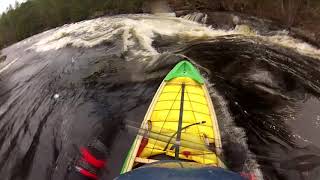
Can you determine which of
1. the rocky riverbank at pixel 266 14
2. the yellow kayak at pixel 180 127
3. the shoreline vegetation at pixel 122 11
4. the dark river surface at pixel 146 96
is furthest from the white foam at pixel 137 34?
the yellow kayak at pixel 180 127

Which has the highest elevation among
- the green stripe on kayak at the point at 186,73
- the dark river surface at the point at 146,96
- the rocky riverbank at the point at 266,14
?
the rocky riverbank at the point at 266,14

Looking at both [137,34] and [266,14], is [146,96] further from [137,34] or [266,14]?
[266,14]

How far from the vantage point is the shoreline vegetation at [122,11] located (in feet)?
42.9

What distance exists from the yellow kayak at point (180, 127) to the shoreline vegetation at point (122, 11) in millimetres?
4478

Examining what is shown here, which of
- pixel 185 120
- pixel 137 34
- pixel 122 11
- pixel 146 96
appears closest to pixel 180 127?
pixel 185 120

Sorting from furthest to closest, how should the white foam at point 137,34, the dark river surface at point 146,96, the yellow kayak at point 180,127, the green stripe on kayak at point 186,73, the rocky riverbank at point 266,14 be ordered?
the white foam at point 137,34 → the rocky riverbank at point 266,14 → the green stripe on kayak at point 186,73 → the dark river surface at point 146,96 → the yellow kayak at point 180,127

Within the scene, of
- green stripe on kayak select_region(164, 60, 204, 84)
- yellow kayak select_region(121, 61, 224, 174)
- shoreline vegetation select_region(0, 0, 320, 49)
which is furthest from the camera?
shoreline vegetation select_region(0, 0, 320, 49)

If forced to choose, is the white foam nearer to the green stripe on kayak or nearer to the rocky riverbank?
the rocky riverbank

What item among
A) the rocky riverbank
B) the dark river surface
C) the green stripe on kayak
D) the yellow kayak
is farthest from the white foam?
the yellow kayak

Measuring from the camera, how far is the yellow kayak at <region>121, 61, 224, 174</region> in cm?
820

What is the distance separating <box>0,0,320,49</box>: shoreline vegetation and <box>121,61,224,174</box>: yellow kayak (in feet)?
14.7

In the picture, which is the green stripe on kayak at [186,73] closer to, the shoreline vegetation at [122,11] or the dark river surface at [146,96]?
the dark river surface at [146,96]

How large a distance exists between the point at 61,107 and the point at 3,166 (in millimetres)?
2439

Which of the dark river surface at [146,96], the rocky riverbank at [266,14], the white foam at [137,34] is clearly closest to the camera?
the dark river surface at [146,96]
